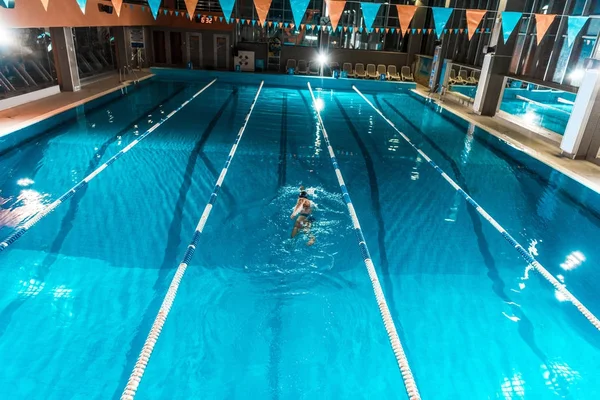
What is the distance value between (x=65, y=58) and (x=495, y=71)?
13571 mm

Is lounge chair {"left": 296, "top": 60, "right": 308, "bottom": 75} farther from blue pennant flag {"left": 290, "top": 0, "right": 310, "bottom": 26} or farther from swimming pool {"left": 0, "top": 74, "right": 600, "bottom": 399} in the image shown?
swimming pool {"left": 0, "top": 74, "right": 600, "bottom": 399}

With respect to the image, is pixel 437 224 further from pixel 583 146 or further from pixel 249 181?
pixel 583 146

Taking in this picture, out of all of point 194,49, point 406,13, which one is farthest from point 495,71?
point 194,49

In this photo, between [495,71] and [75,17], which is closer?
[75,17]

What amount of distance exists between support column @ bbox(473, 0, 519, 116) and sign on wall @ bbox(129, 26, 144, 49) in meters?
15.0

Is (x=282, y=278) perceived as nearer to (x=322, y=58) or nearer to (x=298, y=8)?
(x=298, y=8)

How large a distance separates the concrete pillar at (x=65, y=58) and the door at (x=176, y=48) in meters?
7.58

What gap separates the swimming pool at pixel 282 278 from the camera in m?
3.50


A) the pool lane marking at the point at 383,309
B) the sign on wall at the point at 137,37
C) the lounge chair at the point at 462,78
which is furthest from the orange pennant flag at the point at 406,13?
the sign on wall at the point at 137,37

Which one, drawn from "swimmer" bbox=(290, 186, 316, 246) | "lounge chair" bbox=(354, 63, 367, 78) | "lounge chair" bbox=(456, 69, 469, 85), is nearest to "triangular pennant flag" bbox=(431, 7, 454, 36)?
"swimmer" bbox=(290, 186, 316, 246)

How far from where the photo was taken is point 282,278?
4707mm

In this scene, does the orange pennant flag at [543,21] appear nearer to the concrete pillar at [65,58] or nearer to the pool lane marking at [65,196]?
the pool lane marking at [65,196]

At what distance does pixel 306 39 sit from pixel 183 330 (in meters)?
18.6

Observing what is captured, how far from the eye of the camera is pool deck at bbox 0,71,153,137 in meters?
9.07
